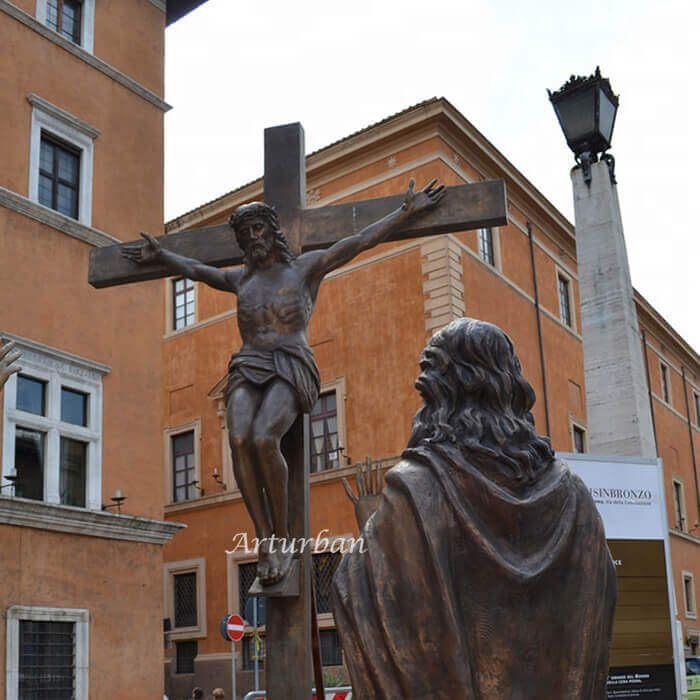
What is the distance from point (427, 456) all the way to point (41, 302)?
48.2ft

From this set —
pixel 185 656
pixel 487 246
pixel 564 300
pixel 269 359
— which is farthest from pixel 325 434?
pixel 269 359

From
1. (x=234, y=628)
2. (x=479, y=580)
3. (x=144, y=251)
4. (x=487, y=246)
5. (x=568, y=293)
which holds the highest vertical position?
(x=568, y=293)

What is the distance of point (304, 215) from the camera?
575 cm

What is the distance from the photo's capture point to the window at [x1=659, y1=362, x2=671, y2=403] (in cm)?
3919

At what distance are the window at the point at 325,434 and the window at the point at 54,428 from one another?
813 cm

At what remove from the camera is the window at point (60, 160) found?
56.8ft

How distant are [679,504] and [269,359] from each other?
34.9 metres

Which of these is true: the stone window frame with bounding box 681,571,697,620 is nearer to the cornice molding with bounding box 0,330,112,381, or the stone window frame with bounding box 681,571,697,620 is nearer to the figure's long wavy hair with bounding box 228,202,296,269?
the cornice molding with bounding box 0,330,112,381

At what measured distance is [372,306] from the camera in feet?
80.9

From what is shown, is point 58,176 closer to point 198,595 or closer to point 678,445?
point 198,595

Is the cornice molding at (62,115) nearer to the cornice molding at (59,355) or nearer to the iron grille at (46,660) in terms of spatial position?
the cornice molding at (59,355)

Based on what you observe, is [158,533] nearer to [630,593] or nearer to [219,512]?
[219,512]

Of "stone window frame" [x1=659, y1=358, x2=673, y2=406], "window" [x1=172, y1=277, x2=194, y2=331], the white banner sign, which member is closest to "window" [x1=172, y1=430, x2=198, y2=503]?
"window" [x1=172, y1=277, x2=194, y2=331]

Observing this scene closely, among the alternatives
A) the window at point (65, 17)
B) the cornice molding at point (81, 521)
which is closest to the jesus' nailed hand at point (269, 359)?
the cornice molding at point (81, 521)
